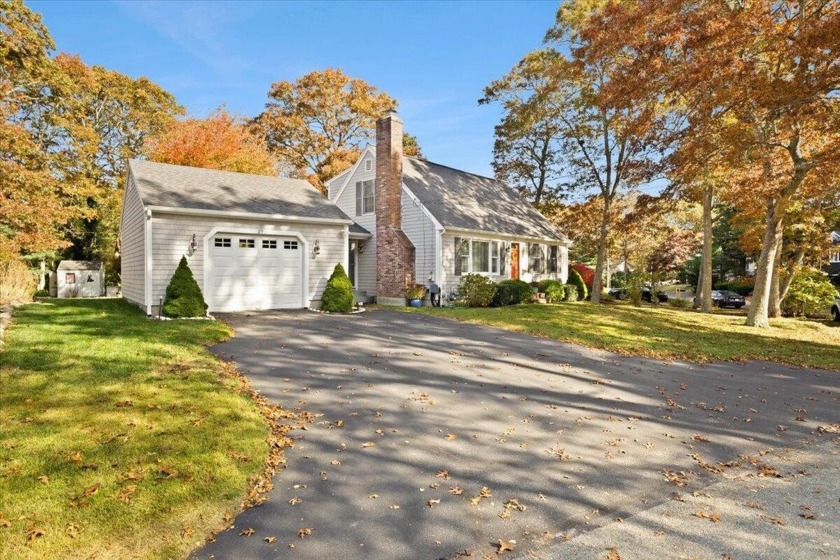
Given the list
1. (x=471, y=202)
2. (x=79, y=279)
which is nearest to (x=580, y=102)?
(x=471, y=202)

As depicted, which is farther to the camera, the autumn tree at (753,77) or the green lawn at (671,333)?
the autumn tree at (753,77)

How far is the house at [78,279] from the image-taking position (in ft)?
83.5

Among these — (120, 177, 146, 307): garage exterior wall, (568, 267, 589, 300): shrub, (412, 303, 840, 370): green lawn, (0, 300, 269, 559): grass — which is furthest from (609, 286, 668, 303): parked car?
(0, 300, 269, 559): grass

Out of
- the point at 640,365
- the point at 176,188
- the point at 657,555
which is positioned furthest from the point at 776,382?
the point at 176,188

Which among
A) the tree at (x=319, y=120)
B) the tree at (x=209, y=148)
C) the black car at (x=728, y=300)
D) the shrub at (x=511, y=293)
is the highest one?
the tree at (x=319, y=120)

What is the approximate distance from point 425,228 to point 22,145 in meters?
14.0

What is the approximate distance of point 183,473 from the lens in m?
4.29

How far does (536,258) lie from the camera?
23625 mm

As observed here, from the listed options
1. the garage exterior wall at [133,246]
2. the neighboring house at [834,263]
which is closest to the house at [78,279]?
the garage exterior wall at [133,246]

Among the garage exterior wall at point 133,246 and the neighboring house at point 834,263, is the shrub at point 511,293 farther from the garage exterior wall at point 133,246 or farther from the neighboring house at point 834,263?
the neighboring house at point 834,263

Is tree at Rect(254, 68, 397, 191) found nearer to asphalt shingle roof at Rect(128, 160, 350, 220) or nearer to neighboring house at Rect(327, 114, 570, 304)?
neighboring house at Rect(327, 114, 570, 304)

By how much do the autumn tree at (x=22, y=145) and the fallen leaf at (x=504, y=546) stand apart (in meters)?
15.7

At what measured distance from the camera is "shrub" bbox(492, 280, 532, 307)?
63.0ft

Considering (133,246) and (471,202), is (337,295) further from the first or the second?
(471,202)
